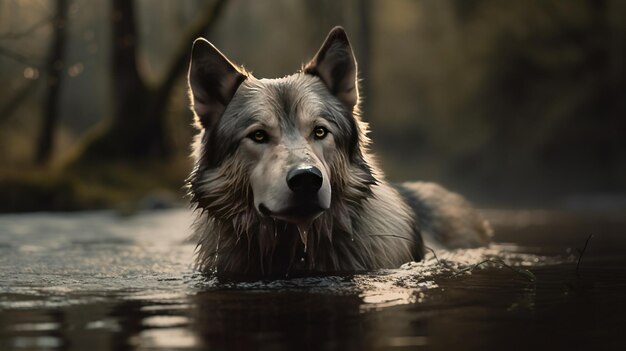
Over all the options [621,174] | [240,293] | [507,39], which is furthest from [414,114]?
[240,293]

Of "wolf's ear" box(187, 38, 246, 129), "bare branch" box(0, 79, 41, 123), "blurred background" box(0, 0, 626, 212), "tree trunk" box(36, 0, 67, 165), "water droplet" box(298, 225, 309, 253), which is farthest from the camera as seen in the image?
"bare branch" box(0, 79, 41, 123)

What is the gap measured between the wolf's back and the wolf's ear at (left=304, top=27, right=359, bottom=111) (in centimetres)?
162

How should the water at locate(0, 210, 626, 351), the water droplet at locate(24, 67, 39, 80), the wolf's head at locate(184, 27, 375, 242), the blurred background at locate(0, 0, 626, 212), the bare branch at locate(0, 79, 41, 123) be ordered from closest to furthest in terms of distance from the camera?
the water at locate(0, 210, 626, 351), the wolf's head at locate(184, 27, 375, 242), the water droplet at locate(24, 67, 39, 80), the blurred background at locate(0, 0, 626, 212), the bare branch at locate(0, 79, 41, 123)

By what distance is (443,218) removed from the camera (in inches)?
343

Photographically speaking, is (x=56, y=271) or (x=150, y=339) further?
(x=56, y=271)

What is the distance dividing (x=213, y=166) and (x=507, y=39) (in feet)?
70.5

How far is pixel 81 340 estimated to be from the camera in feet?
11.2

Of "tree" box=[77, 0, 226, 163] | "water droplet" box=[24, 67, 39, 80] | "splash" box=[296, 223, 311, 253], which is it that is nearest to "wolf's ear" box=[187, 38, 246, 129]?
"splash" box=[296, 223, 311, 253]

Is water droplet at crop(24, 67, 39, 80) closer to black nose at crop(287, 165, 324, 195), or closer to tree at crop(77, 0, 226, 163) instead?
tree at crop(77, 0, 226, 163)

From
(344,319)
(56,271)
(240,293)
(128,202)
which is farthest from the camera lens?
(128,202)

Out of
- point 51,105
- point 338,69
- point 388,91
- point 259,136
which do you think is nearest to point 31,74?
point 51,105

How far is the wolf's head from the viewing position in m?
5.40

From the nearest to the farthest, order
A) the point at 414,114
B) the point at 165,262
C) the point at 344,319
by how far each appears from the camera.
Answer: the point at 344,319 < the point at 165,262 < the point at 414,114

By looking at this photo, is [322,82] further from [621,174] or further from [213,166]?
[621,174]
